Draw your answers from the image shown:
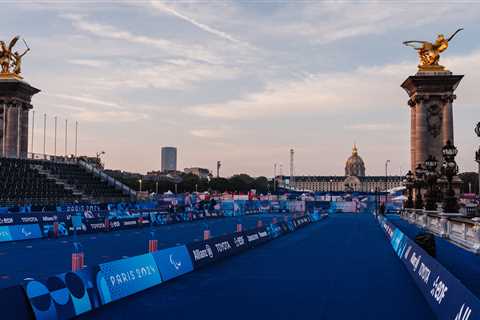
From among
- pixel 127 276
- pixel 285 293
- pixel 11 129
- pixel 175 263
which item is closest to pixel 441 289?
pixel 285 293

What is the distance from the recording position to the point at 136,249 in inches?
1121

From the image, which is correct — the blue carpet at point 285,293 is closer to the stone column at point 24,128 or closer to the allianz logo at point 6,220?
the allianz logo at point 6,220

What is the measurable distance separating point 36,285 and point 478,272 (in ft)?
48.0

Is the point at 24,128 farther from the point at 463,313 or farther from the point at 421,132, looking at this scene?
the point at 463,313

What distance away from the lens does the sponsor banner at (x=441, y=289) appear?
9.12m

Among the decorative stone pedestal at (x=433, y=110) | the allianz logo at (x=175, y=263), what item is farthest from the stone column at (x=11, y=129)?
the allianz logo at (x=175, y=263)

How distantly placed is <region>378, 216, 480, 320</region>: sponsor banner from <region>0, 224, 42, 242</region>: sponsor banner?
22733mm

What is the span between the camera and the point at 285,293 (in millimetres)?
16031

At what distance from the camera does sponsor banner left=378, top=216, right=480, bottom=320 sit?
9122 millimetres

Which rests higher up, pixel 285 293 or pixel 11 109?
pixel 11 109

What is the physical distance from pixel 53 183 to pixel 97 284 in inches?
2749

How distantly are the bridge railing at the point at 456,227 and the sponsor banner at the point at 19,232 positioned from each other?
78.7 ft

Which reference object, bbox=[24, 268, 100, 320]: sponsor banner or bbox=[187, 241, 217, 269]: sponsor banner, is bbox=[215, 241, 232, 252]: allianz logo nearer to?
bbox=[187, 241, 217, 269]: sponsor banner

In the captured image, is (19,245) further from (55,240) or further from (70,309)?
(70,309)
